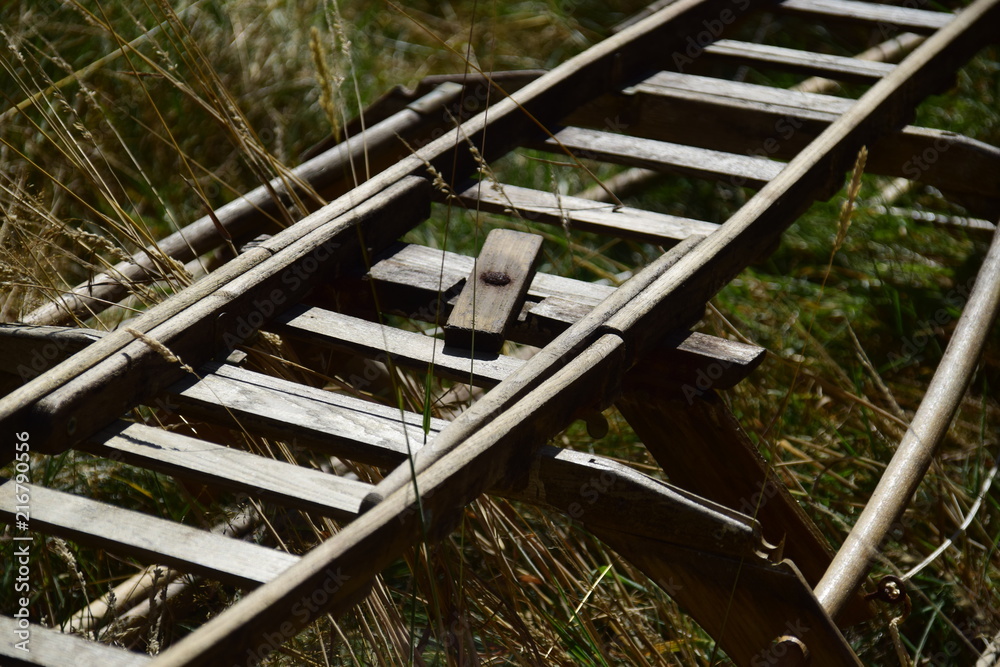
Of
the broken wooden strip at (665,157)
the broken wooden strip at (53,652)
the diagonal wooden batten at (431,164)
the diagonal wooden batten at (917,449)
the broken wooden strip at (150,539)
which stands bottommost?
the diagonal wooden batten at (917,449)

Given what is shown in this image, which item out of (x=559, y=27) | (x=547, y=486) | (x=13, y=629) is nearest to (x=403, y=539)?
(x=547, y=486)

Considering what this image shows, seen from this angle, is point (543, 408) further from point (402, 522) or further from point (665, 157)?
point (665, 157)

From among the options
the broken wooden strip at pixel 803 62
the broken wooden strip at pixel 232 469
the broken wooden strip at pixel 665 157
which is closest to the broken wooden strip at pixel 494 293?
the broken wooden strip at pixel 232 469

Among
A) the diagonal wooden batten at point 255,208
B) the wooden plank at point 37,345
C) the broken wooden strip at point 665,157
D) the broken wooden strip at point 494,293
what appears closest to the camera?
the wooden plank at point 37,345

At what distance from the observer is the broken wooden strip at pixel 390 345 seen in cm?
177

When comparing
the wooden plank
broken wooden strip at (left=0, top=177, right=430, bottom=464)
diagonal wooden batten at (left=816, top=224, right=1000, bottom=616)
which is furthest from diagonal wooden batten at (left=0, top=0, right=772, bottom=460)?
diagonal wooden batten at (left=816, top=224, right=1000, bottom=616)

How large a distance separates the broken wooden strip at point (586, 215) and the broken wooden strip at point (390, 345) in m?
0.52

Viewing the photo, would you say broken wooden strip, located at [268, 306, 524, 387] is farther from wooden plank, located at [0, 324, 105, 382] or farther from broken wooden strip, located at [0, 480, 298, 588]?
broken wooden strip, located at [0, 480, 298, 588]

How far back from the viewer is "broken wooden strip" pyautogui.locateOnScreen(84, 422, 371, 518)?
1.42 meters

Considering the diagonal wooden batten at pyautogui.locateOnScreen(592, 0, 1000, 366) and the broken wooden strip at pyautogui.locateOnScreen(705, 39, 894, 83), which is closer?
the diagonal wooden batten at pyautogui.locateOnScreen(592, 0, 1000, 366)

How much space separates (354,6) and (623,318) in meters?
4.44

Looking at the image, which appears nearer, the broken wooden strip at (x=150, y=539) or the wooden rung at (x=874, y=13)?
the broken wooden strip at (x=150, y=539)

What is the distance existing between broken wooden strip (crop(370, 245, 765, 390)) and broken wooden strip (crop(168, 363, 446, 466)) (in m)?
0.37

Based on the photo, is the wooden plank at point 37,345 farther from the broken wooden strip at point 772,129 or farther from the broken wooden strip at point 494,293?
the broken wooden strip at point 772,129
